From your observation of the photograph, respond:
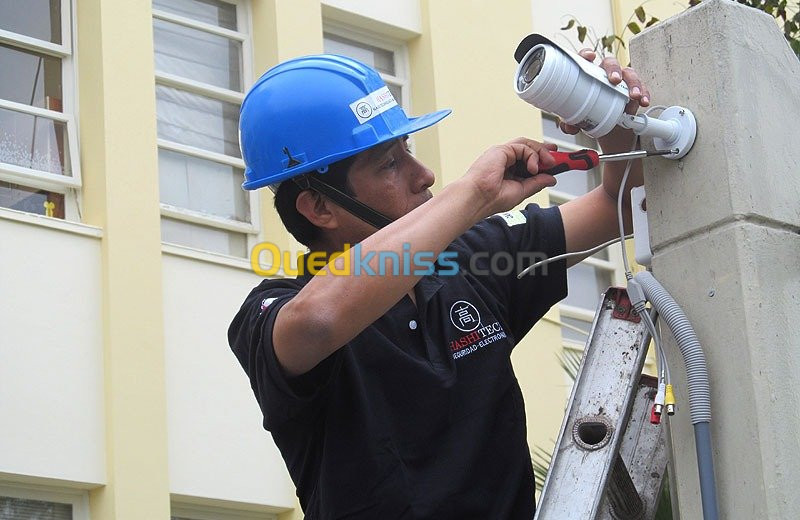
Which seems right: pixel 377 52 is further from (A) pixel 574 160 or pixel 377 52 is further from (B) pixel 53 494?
(A) pixel 574 160

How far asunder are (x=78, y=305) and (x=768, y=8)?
4153mm

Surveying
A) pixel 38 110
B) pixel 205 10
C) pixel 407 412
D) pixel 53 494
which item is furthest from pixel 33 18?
pixel 407 412

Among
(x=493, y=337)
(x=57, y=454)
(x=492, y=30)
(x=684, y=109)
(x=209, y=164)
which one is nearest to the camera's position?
(x=684, y=109)

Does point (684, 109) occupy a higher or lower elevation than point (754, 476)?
higher

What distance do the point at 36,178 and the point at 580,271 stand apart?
205 inches

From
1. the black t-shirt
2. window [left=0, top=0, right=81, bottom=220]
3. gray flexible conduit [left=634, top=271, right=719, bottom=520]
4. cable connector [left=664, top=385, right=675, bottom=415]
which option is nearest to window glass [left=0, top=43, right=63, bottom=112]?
window [left=0, top=0, right=81, bottom=220]

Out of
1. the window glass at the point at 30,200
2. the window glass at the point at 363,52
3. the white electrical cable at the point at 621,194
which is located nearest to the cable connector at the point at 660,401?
the white electrical cable at the point at 621,194

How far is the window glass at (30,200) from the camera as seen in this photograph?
8.71 meters

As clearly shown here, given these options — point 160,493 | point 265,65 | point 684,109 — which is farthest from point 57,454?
point 684,109

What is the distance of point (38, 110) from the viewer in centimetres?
898

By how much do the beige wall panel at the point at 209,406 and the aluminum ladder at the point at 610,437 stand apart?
5.55 metres

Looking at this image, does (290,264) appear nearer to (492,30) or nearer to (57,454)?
(57,454)

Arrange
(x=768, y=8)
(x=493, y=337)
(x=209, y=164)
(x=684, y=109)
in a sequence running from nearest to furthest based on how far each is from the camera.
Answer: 1. (x=684, y=109)
2. (x=493, y=337)
3. (x=768, y=8)
4. (x=209, y=164)

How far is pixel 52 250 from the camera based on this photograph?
8.53m
